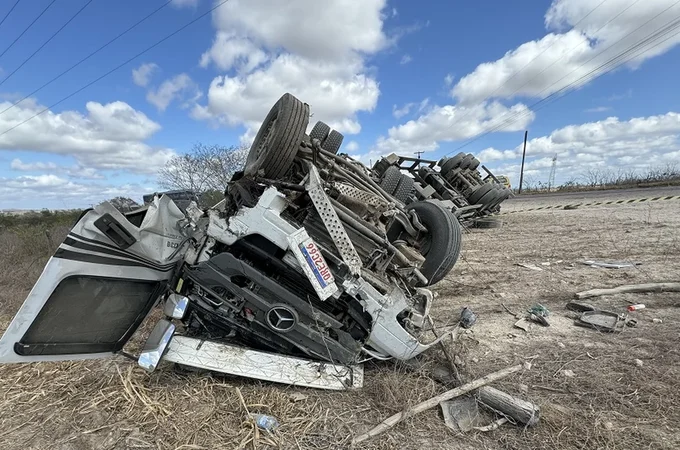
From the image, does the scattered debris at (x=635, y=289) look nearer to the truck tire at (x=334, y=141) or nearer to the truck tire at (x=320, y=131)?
the truck tire at (x=334, y=141)

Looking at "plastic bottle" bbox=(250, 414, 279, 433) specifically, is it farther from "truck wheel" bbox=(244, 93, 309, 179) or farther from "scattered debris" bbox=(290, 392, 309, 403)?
"truck wheel" bbox=(244, 93, 309, 179)

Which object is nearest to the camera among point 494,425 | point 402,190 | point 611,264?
point 494,425

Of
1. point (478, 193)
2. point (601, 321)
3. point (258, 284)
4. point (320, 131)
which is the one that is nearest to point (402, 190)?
point (320, 131)

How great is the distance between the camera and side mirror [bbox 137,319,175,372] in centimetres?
250

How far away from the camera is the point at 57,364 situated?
3223 mm

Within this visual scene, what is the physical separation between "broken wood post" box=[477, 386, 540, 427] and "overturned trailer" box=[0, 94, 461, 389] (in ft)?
2.04

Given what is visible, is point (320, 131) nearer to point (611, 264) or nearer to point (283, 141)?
point (283, 141)

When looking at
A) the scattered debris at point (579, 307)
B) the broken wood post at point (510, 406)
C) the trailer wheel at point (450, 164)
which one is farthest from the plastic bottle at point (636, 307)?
the trailer wheel at point (450, 164)

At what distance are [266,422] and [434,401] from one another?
1.07m

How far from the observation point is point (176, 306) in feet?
8.89

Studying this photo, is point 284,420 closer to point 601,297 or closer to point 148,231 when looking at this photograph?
point 148,231

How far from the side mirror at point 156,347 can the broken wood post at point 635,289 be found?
4154 mm

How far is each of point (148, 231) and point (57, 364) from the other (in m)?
1.72

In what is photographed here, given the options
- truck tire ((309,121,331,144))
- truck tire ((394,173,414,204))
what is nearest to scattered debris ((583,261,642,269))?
truck tire ((394,173,414,204))
